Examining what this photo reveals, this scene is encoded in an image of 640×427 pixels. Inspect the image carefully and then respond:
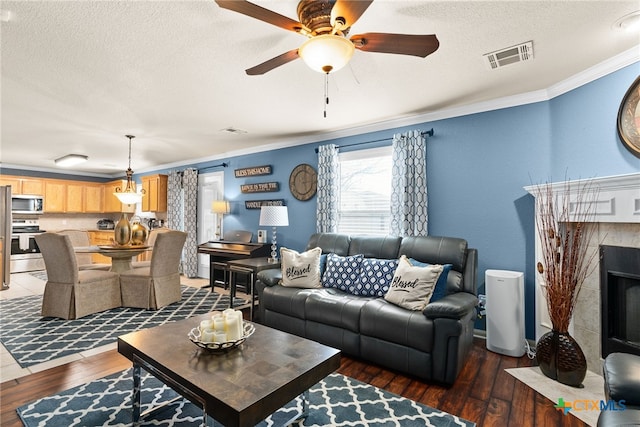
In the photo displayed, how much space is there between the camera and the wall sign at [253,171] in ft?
17.2

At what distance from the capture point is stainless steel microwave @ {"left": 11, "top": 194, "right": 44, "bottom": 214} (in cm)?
688

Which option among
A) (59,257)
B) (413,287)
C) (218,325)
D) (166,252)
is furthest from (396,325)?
(59,257)

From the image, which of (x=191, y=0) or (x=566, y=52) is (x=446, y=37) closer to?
(x=566, y=52)

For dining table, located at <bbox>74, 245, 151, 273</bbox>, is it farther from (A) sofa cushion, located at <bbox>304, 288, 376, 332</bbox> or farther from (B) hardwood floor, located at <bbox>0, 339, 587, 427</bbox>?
(A) sofa cushion, located at <bbox>304, 288, 376, 332</bbox>

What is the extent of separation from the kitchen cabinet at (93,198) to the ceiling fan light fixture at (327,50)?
29.3 ft

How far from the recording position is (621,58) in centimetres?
235

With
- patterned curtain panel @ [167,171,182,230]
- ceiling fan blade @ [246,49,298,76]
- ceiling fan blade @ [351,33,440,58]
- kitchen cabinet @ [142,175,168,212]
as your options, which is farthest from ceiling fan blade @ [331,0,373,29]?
kitchen cabinet @ [142,175,168,212]

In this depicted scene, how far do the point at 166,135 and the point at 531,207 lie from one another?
4865mm

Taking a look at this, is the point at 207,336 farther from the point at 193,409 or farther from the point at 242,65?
the point at 242,65

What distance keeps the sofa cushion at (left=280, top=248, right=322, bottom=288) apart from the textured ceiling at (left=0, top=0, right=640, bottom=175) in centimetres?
169

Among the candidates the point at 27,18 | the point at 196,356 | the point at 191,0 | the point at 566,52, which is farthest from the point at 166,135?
the point at 566,52

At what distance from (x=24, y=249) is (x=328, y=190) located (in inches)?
288

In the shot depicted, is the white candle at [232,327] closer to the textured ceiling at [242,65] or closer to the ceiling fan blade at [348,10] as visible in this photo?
the ceiling fan blade at [348,10]

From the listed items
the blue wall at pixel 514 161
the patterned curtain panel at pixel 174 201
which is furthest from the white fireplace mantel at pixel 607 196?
the patterned curtain panel at pixel 174 201
